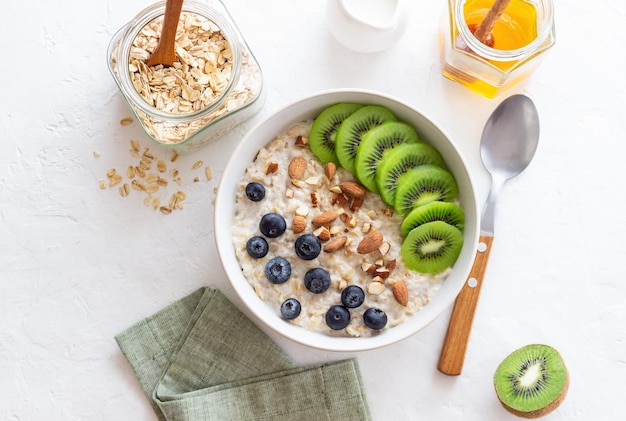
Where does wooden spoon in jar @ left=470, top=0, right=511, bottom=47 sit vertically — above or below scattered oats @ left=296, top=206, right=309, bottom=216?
above

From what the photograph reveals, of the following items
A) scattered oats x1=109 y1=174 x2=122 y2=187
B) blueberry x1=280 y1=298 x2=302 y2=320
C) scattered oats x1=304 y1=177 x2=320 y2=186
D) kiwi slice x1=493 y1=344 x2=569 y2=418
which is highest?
scattered oats x1=304 y1=177 x2=320 y2=186

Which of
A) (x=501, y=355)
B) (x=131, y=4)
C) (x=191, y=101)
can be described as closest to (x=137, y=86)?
(x=191, y=101)

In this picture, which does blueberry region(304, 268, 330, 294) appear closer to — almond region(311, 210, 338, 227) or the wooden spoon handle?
almond region(311, 210, 338, 227)

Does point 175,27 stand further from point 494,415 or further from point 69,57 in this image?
point 494,415

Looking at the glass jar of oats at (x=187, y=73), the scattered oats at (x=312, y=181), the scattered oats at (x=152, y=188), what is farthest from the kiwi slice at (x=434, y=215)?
the scattered oats at (x=152, y=188)

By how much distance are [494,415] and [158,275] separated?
3.13ft

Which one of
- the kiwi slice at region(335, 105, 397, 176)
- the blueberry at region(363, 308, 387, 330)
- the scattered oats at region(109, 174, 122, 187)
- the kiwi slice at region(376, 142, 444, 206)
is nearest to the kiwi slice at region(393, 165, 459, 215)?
the kiwi slice at region(376, 142, 444, 206)

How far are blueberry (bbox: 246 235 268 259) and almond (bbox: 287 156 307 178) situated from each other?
6.7 inches

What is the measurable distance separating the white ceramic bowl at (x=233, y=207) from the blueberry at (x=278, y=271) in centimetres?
7

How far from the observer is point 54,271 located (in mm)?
1663

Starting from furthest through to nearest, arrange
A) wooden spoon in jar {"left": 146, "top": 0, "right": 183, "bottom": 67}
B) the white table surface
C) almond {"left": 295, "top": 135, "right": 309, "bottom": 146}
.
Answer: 1. the white table surface
2. almond {"left": 295, "top": 135, "right": 309, "bottom": 146}
3. wooden spoon in jar {"left": 146, "top": 0, "right": 183, "bottom": 67}

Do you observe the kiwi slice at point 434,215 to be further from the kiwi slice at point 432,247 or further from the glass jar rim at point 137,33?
the glass jar rim at point 137,33

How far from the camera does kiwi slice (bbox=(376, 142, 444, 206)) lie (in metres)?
1.45

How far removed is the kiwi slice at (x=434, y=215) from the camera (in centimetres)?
143
